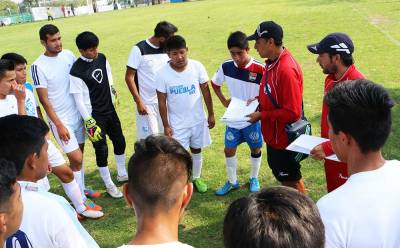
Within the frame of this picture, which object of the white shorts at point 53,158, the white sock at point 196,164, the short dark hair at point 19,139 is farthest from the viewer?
the white sock at point 196,164

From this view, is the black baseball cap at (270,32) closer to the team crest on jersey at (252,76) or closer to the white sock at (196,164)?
the team crest on jersey at (252,76)

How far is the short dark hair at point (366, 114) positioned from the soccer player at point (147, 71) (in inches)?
150

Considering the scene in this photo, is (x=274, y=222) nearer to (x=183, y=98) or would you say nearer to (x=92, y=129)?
(x=183, y=98)

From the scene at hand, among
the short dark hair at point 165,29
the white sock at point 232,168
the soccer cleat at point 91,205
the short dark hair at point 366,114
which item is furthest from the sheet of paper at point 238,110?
the short dark hair at point 366,114

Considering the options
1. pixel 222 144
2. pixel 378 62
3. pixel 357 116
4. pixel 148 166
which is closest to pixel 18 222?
pixel 148 166

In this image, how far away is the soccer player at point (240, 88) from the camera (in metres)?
5.06

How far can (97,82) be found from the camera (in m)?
5.45

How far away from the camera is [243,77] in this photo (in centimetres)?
525

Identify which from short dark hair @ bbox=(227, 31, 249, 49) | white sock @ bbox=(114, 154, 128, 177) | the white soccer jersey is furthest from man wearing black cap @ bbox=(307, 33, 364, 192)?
white sock @ bbox=(114, 154, 128, 177)

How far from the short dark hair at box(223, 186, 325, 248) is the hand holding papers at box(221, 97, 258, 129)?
3152 millimetres

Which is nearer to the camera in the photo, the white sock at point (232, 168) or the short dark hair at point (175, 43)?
the short dark hair at point (175, 43)

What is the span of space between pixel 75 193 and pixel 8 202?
3.16 meters

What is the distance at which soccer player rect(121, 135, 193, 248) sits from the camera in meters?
1.84

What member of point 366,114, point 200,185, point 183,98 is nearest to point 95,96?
point 183,98
